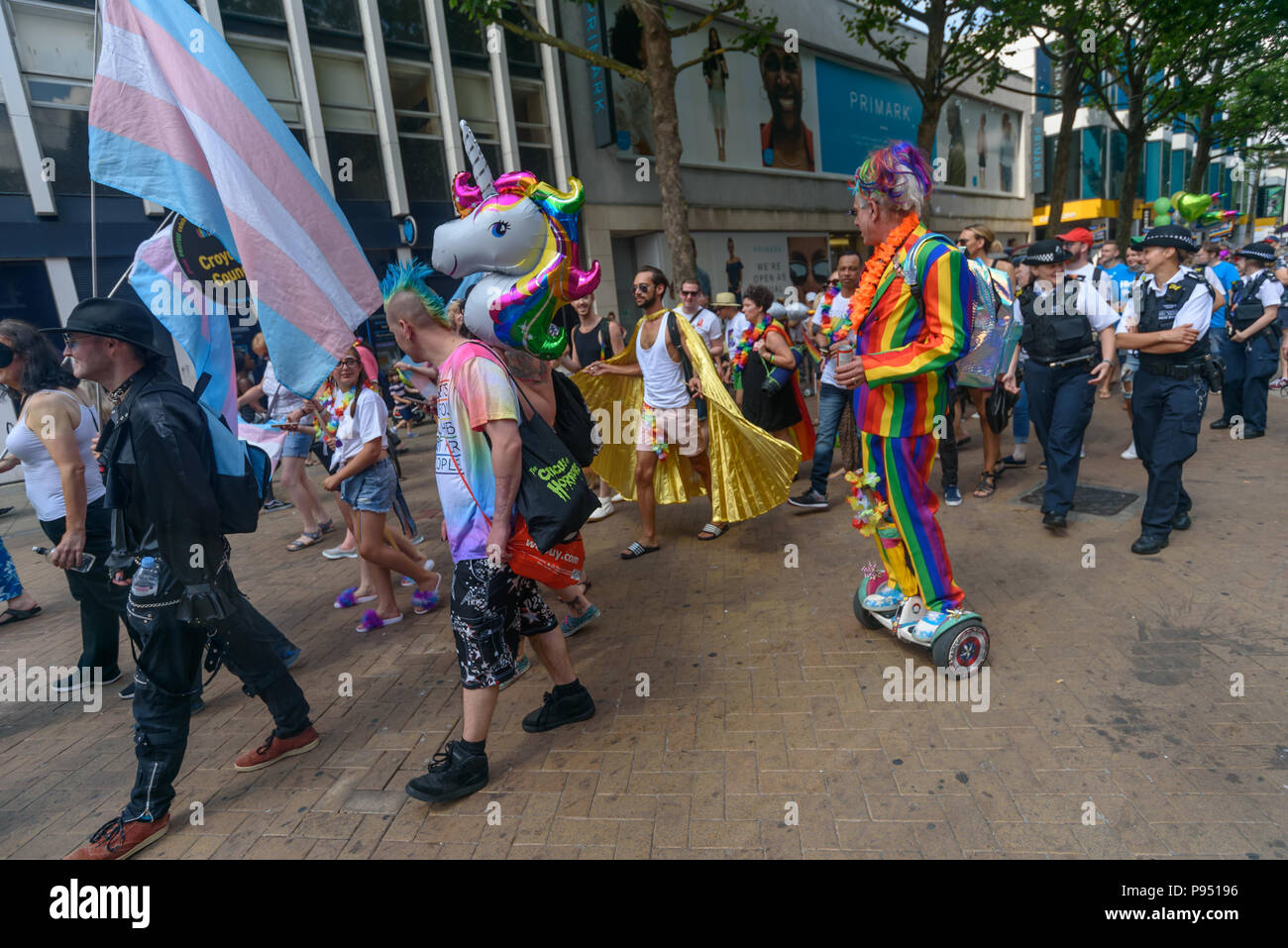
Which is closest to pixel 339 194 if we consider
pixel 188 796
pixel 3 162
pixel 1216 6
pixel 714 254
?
pixel 3 162

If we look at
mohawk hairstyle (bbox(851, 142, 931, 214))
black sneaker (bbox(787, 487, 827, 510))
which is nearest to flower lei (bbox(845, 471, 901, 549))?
mohawk hairstyle (bbox(851, 142, 931, 214))

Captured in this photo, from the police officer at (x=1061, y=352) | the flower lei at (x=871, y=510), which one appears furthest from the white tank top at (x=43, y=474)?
the police officer at (x=1061, y=352)

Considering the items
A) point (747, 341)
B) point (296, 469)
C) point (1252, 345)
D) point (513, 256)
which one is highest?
point (513, 256)

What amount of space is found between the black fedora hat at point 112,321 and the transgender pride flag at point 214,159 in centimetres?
45

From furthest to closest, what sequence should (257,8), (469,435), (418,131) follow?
(418,131) < (257,8) < (469,435)

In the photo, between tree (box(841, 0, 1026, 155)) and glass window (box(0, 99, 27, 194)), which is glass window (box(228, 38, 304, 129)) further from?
→ tree (box(841, 0, 1026, 155))

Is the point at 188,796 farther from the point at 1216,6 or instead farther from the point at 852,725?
the point at 1216,6

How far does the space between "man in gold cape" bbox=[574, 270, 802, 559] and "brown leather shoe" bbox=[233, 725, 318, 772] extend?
271cm

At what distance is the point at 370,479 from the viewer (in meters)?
4.54

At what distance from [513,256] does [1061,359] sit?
4.11 m

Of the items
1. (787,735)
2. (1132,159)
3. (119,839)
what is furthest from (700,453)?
(1132,159)

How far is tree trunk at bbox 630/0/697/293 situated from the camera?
10820 millimetres

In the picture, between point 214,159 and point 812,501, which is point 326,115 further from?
point 214,159

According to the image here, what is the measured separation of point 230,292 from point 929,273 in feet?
11.5
